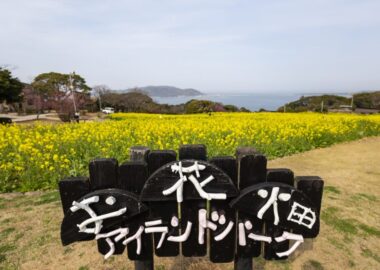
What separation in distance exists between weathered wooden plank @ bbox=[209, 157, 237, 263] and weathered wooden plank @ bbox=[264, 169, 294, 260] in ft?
0.62

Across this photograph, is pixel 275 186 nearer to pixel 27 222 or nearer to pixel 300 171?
pixel 27 222

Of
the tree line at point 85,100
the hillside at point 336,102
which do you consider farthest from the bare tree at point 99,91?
the hillside at point 336,102

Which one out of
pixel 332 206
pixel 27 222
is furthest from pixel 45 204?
pixel 332 206

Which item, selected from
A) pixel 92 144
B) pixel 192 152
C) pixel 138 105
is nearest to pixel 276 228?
pixel 192 152

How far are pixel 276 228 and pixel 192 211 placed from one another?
0.48m

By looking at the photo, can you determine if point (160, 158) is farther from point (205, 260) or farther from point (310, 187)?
point (205, 260)

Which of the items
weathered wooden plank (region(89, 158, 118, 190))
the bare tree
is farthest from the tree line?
weathered wooden plank (region(89, 158, 118, 190))

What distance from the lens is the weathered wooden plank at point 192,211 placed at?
4.35 feet

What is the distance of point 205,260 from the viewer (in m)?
2.61

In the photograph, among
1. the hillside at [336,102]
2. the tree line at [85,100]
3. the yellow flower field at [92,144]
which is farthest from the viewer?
the hillside at [336,102]

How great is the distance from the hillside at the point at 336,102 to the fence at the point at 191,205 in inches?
1399

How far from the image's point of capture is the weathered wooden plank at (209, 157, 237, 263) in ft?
4.33

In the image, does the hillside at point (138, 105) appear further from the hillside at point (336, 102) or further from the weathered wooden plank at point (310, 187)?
the weathered wooden plank at point (310, 187)

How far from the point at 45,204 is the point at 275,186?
155 inches
